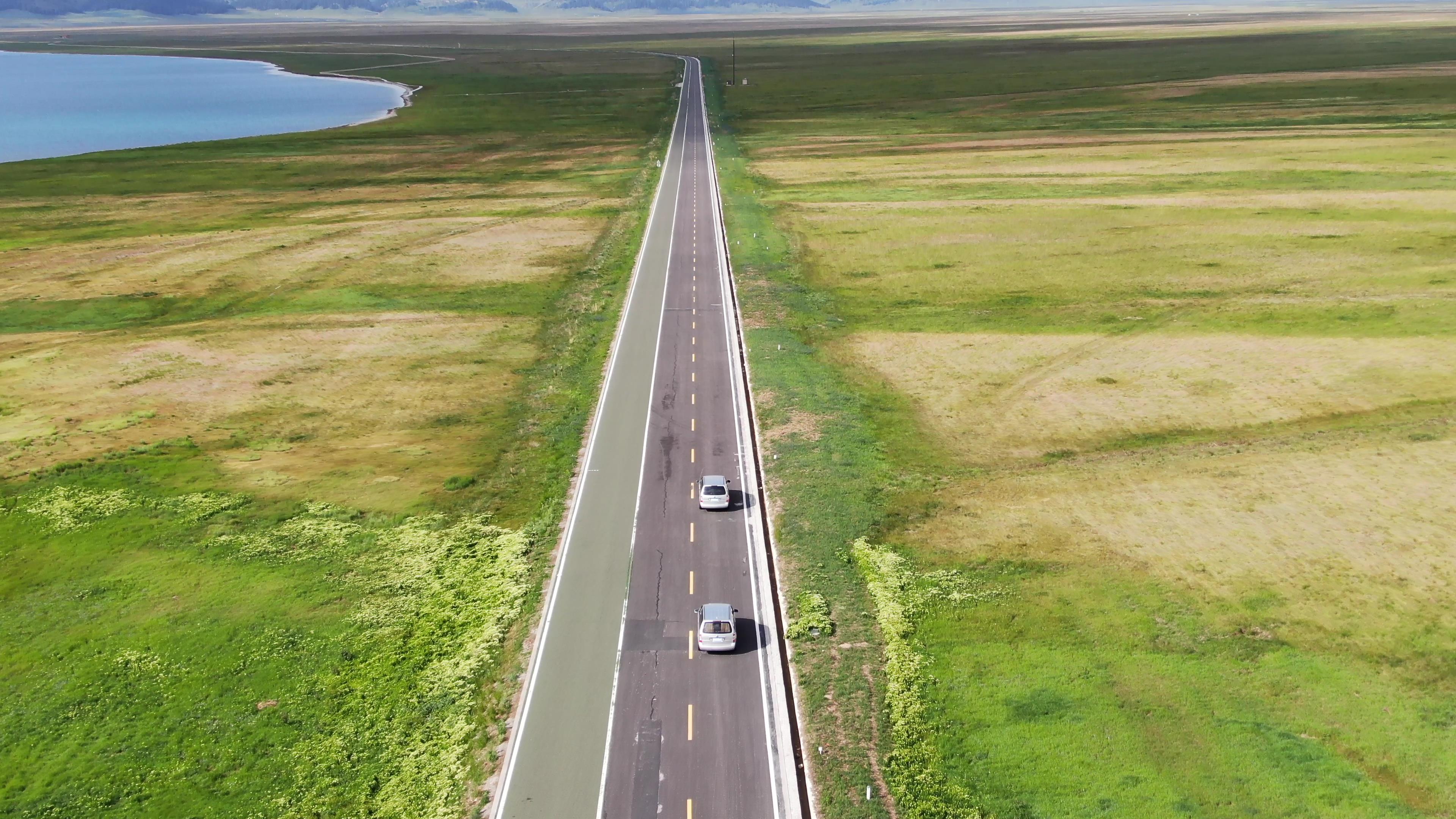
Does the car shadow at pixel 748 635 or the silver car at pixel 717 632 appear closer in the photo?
the silver car at pixel 717 632

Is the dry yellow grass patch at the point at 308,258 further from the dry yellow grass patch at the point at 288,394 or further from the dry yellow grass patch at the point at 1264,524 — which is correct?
the dry yellow grass patch at the point at 1264,524

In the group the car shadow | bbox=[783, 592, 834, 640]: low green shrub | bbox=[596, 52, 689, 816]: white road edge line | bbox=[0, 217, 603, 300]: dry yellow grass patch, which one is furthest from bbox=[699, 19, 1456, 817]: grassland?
bbox=[0, 217, 603, 300]: dry yellow grass patch

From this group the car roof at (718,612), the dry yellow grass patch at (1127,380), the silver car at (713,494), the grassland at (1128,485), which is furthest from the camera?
the dry yellow grass patch at (1127,380)

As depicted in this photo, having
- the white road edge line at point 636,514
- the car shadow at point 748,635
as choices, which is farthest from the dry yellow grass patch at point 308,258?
the car shadow at point 748,635

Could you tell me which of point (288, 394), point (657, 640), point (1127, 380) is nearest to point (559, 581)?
point (657, 640)

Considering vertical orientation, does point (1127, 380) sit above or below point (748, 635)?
above

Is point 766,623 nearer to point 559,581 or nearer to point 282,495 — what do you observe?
point 559,581
